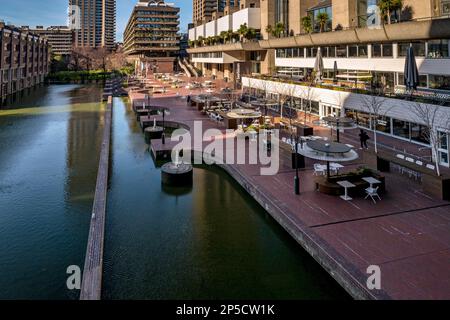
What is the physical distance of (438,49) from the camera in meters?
25.2

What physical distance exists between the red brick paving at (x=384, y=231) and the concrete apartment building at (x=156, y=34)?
11633 centimetres

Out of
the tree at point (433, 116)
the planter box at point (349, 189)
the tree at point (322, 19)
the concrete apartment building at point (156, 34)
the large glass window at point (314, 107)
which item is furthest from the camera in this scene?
the concrete apartment building at point (156, 34)

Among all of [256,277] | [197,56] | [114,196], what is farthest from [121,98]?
[256,277]

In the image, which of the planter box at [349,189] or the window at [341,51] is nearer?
the planter box at [349,189]

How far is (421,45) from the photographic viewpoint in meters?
26.5

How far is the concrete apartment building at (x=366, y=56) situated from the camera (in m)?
24.1

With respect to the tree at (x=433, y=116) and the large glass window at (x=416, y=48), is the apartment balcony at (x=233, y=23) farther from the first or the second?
the tree at (x=433, y=116)

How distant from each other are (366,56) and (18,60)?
227ft

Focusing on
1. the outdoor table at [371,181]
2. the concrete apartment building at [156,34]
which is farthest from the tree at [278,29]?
the concrete apartment building at [156,34]

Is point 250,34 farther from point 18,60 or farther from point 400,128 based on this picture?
point 18,60

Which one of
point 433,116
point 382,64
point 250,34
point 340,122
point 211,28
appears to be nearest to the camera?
point 433,116

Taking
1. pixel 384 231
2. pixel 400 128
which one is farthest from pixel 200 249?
pixel 400 128
